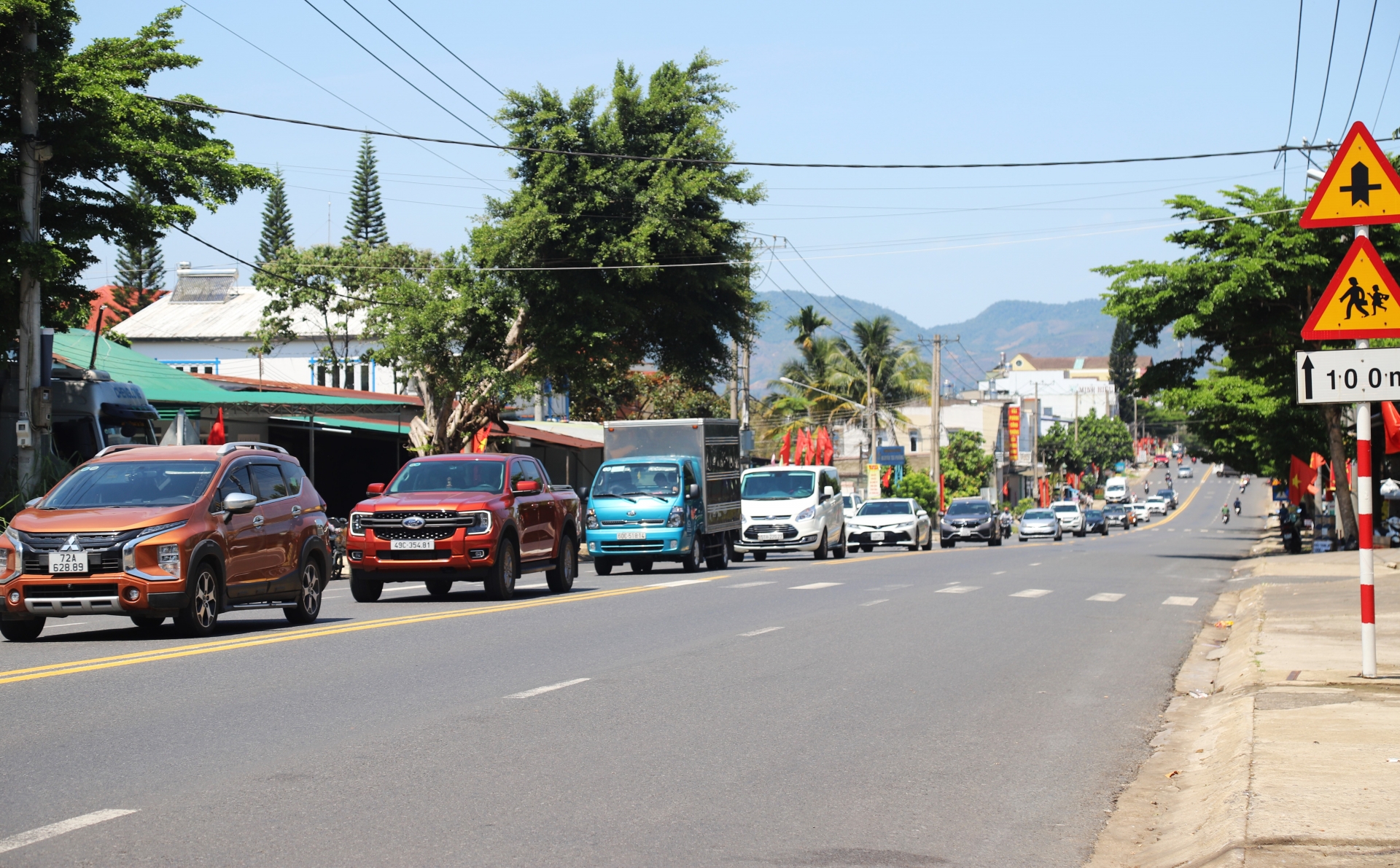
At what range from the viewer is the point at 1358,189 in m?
10.4

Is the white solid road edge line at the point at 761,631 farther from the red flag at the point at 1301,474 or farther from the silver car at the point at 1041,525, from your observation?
the silver car at the point at 1041,525

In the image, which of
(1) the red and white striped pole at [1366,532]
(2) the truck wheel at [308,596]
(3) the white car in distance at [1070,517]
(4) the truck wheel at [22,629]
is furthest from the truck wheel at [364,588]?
(3) the white car in distance at [1070,517]

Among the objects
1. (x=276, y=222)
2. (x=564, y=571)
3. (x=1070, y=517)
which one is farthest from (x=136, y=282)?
(x=564, y=571)

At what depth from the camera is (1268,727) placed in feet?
29.2

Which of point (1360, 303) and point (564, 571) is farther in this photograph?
point (564, 571)

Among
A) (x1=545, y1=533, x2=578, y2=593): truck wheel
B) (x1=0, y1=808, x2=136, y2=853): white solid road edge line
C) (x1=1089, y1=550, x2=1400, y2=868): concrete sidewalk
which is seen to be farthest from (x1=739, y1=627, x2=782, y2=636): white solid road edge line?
(x1=0, y1=808, x2=136, y2=853): white solid road edge line

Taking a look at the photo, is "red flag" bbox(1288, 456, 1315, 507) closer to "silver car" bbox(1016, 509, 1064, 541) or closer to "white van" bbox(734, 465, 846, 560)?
"silver car" bbox(1016, 509, 1064, 541)

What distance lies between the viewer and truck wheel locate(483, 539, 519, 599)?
61.7 feet

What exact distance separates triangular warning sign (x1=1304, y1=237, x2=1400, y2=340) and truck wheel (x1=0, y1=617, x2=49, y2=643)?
36.0 ft

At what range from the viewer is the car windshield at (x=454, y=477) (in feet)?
63.6

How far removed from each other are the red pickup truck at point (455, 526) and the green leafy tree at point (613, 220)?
50.4ft

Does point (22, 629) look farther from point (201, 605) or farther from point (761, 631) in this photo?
point (761, 631)

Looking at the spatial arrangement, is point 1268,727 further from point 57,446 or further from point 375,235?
point 375,235

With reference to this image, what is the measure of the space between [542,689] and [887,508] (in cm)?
3450
